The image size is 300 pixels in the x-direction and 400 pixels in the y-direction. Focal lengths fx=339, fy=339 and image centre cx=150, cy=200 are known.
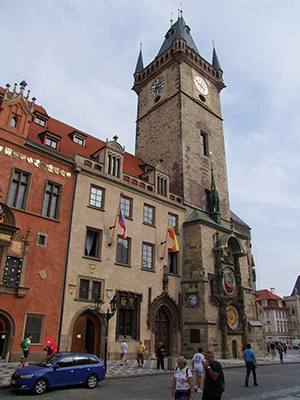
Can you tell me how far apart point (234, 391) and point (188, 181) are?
19012 mm

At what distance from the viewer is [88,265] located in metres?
19.4

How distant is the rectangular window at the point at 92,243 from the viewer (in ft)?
66.0

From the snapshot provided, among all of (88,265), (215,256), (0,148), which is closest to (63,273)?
(88,265)

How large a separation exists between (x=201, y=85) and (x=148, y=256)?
807 inches

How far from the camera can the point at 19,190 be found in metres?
17.8

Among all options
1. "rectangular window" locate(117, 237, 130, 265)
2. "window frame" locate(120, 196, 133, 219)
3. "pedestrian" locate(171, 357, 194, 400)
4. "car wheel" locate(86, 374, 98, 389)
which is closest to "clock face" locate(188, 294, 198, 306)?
"rectangular window" locate(117, 237, 130, 265)

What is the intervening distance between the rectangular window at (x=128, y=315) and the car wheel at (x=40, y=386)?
9.91 meters

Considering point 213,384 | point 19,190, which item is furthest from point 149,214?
point 213,384

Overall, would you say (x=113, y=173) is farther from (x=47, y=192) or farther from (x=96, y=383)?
(x=96, y=383)

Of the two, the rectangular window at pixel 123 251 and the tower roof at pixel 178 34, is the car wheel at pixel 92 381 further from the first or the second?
the tower roof at pixel 178 34

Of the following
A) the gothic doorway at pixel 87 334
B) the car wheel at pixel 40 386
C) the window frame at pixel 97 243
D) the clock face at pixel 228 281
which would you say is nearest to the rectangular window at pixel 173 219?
the clock face at pixel 228 281

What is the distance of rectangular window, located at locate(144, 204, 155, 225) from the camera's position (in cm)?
2406

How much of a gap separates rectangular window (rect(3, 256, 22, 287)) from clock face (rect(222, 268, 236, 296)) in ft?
47.9

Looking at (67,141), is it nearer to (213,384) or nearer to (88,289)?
(88,289)
